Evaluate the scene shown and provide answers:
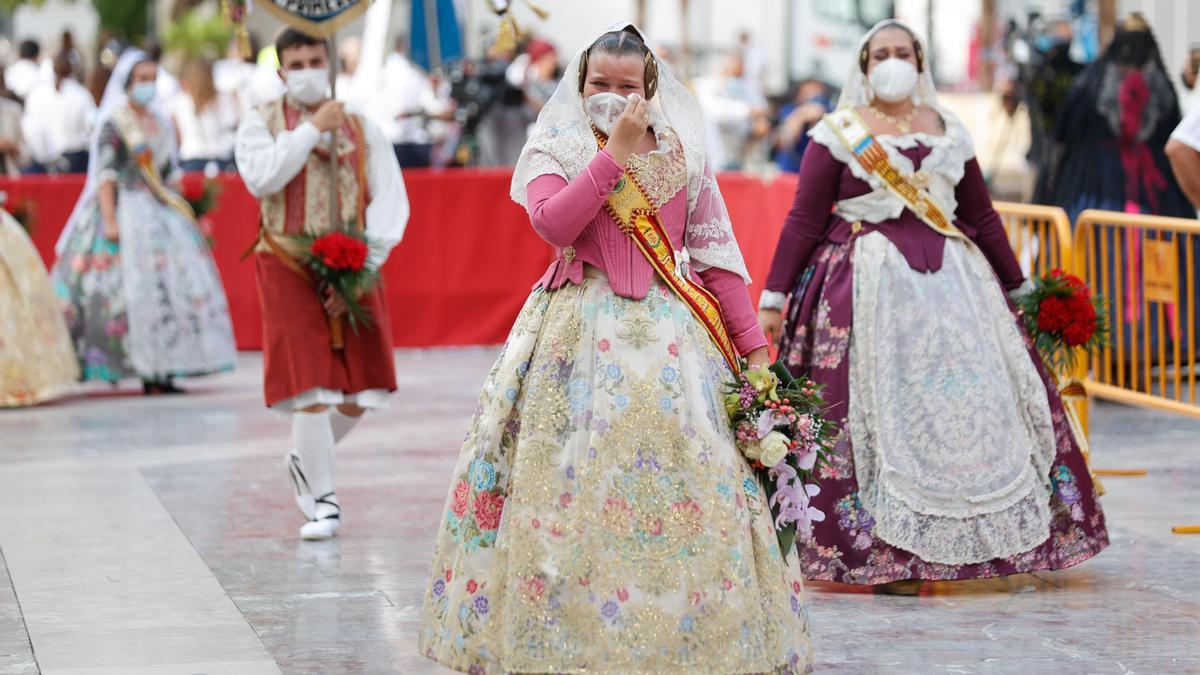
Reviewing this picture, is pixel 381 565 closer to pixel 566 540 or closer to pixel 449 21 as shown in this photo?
pixel 566 540

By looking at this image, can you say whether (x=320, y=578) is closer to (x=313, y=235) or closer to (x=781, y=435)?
(x=313, y=235)

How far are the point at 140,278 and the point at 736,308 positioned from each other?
702 cm

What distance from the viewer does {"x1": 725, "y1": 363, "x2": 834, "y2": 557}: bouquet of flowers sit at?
178 inches

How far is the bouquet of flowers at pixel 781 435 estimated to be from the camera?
178 inches

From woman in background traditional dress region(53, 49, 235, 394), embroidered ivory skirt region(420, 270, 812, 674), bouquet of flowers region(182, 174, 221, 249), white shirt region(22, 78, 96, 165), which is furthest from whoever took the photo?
white shirt region(22, 78, 96, 165)

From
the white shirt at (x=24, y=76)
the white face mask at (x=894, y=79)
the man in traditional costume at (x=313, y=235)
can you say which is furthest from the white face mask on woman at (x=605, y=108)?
the white shirt at (x=24, y=76)

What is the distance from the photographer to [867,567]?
6062 millimetres

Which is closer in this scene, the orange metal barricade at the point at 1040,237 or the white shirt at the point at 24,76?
the orange metal barricade at the point at 1040,237

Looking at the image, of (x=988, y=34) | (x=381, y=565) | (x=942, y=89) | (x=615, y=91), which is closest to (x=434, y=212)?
(x=381, y=565)

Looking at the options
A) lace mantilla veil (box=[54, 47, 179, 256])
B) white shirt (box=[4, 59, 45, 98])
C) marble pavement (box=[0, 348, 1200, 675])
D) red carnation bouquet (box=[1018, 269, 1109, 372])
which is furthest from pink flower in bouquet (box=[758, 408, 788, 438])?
white shirt (box=[4, 59, 45, 98])

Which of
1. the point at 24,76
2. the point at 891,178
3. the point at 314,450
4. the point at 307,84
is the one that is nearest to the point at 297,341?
the point at 314,450

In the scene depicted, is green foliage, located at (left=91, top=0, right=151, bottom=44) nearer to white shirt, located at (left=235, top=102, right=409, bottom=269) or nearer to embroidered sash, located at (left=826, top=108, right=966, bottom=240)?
white shirt, located at (left=235, top=102, right=409, bottom=269)

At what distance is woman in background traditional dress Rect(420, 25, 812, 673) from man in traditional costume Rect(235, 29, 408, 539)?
2.42 m

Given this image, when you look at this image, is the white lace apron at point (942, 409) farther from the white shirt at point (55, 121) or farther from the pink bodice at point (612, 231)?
the white shirt at point (55, 121)
